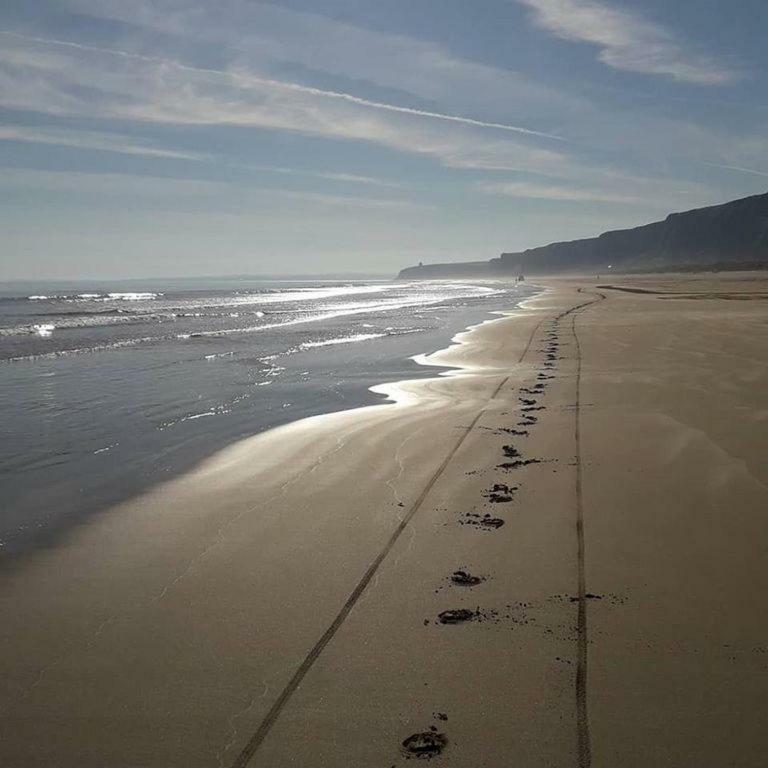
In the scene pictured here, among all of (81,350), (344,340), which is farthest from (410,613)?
(344,340)

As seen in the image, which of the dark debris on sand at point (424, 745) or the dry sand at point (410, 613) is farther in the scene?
the dry sand at point (410, 613)

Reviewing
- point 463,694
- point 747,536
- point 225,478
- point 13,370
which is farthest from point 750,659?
point 13,370

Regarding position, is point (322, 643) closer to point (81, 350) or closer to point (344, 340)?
point (81, 350)

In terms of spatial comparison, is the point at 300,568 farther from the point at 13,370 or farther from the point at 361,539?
the point at 13,370

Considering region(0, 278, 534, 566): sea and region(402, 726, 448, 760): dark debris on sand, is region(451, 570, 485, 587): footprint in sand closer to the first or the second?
region(402, 726, 448, 760): dark debris on sand

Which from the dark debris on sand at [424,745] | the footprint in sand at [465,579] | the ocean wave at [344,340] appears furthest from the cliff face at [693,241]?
the dark debris on sand at [424,745]

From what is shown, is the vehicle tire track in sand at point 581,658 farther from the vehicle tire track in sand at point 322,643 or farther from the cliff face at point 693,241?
the cliff face at point 693,241

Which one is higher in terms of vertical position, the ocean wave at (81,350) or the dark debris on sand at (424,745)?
the ocean wave at (81,350)
